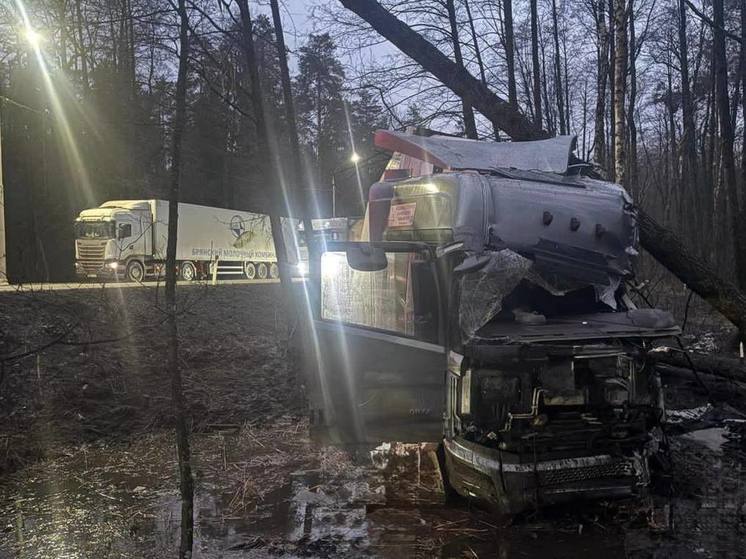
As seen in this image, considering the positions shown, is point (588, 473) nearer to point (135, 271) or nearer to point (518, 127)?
point (518, 127)

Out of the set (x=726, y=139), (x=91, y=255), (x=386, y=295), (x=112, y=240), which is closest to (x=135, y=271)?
(x=112, y=240)

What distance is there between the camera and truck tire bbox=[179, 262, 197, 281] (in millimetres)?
28294

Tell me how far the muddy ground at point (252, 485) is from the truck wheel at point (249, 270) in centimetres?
2068

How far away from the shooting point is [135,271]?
86.1ft

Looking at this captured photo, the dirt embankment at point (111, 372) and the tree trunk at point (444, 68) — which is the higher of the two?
the tree trunk at point (444, 68)

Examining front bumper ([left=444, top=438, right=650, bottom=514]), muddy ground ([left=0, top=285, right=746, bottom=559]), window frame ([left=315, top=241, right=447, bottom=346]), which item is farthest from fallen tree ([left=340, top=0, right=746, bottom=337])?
front bumper ([left=444, top=438, right=650, bottom=514])

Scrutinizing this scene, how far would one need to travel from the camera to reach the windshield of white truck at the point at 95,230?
2541 cm

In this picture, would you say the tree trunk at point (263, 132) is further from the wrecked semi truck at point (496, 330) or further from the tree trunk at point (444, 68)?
the wrecked semi truck at point (496, 330)

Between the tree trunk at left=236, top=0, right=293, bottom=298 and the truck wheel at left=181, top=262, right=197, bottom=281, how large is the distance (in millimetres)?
17088

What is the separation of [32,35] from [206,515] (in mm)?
10681

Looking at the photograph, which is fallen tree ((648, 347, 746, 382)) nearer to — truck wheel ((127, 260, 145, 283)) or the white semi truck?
the white semi truck

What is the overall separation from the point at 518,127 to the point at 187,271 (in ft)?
70.7

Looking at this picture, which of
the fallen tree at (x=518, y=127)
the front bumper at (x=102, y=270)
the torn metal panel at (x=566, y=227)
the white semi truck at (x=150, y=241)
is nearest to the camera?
the torn metal panel at (x=566, y=227)

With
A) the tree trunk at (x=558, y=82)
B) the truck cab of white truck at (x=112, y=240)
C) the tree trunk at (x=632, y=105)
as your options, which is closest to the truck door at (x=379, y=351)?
A: the tree trunk at (x=632, y=105)
